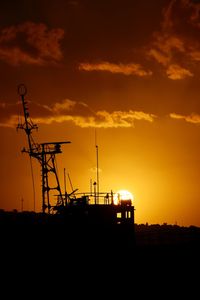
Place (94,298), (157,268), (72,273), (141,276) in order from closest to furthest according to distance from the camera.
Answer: (94,298), (72,273), (141,276), (157,268)

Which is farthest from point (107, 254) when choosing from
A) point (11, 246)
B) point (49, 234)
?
point (11, 246)

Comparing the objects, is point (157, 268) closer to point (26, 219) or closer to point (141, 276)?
point (141, 276)

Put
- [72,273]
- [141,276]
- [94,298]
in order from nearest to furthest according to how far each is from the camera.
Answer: [94,298] < [72,273] < [141,276]

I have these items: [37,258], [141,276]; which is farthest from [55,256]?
[141,276]

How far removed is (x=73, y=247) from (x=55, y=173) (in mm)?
6591

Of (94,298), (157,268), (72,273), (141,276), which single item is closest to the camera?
(94,298)

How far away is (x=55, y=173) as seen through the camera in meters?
46.3

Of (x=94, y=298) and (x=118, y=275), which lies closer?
(x=94, y=298)

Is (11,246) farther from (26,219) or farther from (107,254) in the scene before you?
(107,254)

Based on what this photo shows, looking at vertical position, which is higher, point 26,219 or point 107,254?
point 26,219

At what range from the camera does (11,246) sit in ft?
146

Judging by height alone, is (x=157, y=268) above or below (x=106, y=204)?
below

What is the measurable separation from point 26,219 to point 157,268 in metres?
14.5

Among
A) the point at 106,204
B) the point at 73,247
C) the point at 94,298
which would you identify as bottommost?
the point at 94,298
